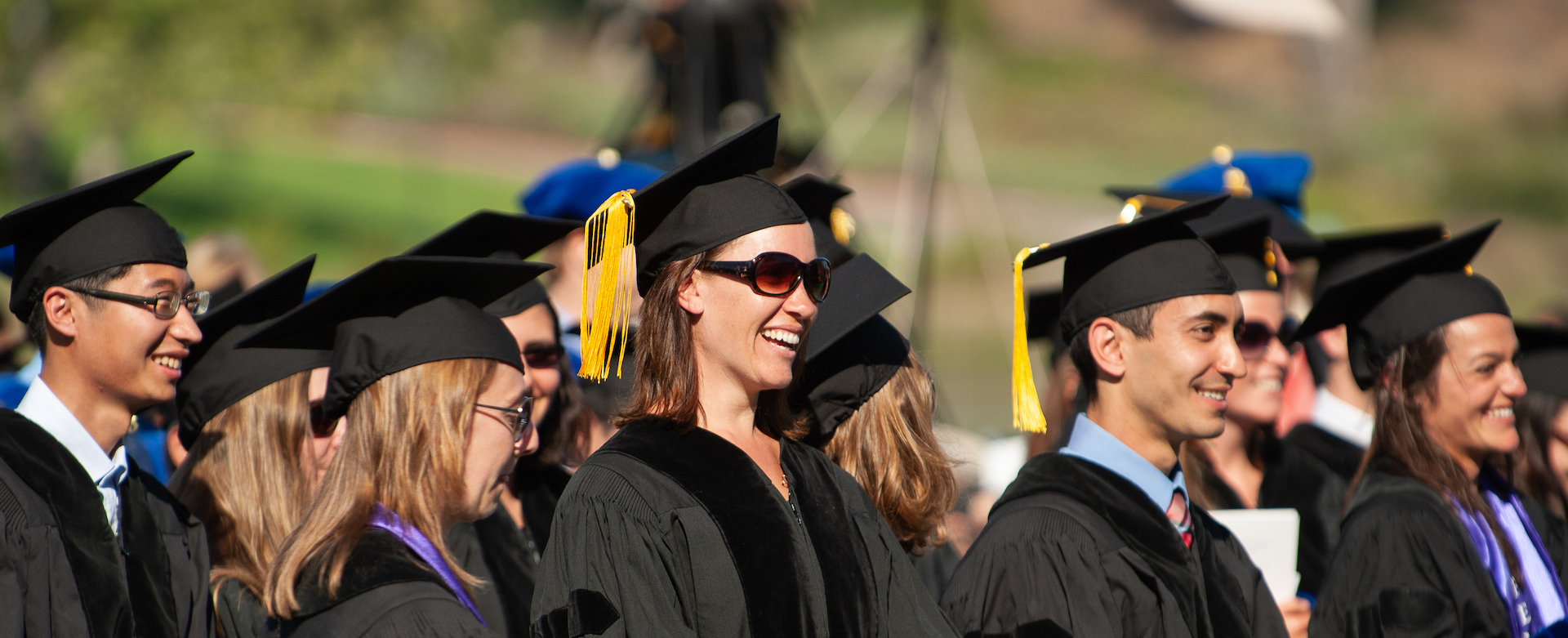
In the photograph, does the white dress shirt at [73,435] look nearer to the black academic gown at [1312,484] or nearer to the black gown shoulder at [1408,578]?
the black gown shoulder at [1408,578]

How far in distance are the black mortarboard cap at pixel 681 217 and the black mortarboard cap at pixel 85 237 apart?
1239 millimetres

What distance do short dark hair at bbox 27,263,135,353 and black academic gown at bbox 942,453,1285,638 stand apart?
2068 mm

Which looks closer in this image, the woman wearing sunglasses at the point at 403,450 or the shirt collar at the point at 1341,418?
the woman wearing sunglasses at the point at 403,450

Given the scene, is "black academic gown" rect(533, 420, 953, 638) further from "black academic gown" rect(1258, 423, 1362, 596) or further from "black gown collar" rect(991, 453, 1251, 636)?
"black academic gown" rect(1258, 423, 1362, 596)

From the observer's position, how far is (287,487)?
10.5ft

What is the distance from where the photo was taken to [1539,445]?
4254mm

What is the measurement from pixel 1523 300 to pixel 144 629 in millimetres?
22941

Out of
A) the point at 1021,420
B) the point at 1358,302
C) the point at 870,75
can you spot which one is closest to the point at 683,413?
the point at 1021,420

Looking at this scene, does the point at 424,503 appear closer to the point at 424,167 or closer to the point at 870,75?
the point at 424,167

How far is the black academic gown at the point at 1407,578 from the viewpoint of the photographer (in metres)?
3.07

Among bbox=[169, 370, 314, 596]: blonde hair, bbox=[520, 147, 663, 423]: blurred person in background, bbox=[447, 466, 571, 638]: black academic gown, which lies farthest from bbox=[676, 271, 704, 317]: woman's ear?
bbox=[520, 147, 663, 423]: blurred person in background

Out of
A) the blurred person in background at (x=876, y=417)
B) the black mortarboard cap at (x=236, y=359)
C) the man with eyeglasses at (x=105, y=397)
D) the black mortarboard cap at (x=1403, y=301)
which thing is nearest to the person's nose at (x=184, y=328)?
the man with eyeglasses at (x=105, y=397)

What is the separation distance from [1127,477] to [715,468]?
1.13 meters

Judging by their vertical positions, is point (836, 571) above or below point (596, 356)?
below
